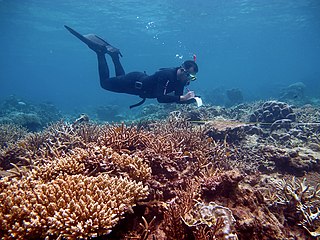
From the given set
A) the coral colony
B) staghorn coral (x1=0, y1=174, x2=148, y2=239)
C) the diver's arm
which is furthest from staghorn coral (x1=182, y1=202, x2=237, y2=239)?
the diver's arm

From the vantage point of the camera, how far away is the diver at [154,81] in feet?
25.7

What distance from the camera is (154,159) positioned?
425 cm

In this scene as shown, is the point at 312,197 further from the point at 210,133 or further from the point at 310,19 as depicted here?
the point at 310,19

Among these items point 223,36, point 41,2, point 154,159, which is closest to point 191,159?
point 154,159

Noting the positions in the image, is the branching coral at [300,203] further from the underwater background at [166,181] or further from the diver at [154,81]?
the diver at [154,81]

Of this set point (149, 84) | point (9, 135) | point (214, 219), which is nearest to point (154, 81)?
point (149, 84)

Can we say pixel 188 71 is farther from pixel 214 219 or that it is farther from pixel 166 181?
pixel 214 219

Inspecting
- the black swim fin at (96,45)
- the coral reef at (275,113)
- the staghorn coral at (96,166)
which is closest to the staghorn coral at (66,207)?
the staghorn coral at (96,166)

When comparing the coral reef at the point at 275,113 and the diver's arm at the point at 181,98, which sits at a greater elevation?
the diver's arm at the point at 181,98

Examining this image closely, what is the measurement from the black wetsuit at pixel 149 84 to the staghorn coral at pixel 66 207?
5204 mm

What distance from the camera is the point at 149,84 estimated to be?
8930mm

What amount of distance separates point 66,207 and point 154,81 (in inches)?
264

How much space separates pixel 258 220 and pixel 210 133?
15.3 feet

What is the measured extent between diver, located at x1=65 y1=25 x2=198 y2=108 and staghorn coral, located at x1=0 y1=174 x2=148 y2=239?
17.0 feet
